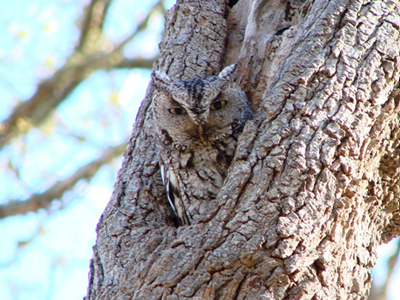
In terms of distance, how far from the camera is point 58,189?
7.14 m

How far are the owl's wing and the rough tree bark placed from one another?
0.35ft

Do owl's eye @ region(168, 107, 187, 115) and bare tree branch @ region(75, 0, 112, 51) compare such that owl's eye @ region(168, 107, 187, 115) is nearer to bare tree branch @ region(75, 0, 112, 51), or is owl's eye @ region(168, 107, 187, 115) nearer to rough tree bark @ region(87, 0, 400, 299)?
rough tree bark @ region(87, 0, 400, 299)

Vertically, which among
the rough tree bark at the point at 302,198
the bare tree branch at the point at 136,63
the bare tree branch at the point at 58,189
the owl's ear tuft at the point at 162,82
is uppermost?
the bare tree branch at the point at 136,63

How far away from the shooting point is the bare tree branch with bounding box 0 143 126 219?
665 centimetres

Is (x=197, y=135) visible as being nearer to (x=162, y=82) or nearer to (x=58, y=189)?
(x=162, y=82)

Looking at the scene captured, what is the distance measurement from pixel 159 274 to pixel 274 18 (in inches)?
80.2

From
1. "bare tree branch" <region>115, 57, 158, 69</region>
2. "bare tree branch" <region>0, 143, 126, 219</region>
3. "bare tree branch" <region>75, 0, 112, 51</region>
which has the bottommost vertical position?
"bare tree branch" <region>0, 143, 126, 219</region>

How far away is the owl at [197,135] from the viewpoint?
2.81 m

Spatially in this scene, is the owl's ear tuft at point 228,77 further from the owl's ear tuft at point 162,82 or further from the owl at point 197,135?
the owl's ear tuft at point 162,82

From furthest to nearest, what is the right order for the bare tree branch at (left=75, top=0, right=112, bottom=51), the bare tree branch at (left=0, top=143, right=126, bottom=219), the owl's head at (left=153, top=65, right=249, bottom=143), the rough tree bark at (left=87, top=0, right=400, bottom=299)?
the bare tree branch at (left=75, top=0, right=112, bottom=51) < the bare tree branch at (left=0, top=143, right=126, bottom=219) < the owl's head at (left=153, top=65, right=249, bottom=143) < the rough tree bark at (left=87, top=0, right=400, bottom=299)

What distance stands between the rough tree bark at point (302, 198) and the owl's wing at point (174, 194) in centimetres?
11

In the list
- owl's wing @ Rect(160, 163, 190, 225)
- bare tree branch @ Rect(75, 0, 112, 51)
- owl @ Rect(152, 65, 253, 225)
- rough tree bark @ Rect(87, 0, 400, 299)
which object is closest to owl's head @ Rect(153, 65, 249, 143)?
owl @ Rect(152, 65, 253, 225)

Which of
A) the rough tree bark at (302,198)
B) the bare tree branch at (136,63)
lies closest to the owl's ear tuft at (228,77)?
the rough tree bark at (302,198)

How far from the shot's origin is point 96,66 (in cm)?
801
